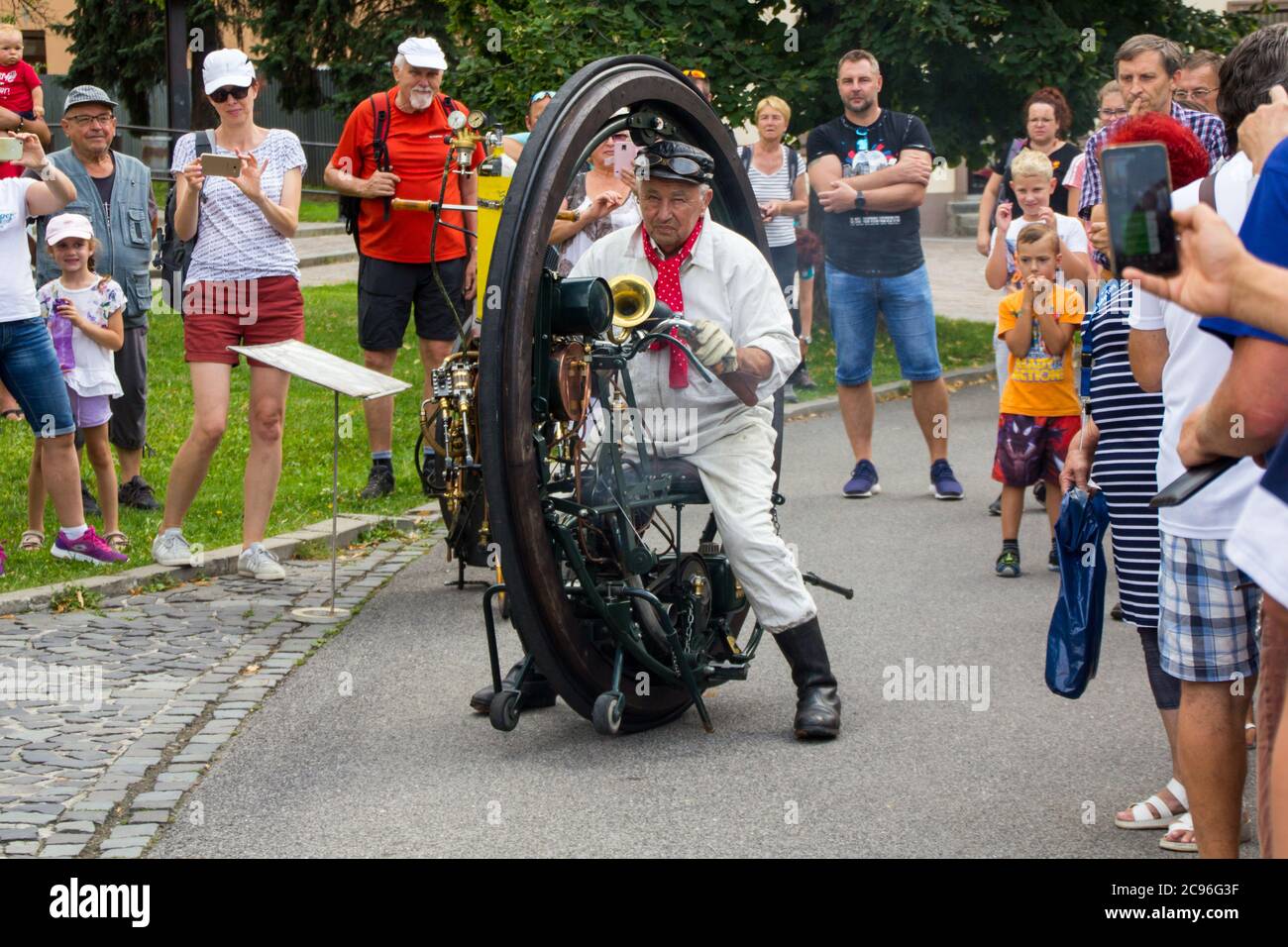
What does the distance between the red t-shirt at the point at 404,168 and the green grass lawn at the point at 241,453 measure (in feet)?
4.50

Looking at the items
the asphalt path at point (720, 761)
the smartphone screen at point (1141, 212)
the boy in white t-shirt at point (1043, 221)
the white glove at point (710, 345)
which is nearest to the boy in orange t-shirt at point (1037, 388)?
the boy in white t-shirt at point (1043, 221)

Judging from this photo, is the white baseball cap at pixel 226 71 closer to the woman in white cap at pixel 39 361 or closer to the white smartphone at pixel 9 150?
the woman in white cap at pixel 39 361

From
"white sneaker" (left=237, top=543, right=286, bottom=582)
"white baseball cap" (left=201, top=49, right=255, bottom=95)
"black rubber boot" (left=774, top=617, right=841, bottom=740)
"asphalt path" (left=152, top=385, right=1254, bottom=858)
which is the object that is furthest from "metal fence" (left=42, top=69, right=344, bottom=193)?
"black rubber boot" (left=774, top=617, right=841, bottom=740)

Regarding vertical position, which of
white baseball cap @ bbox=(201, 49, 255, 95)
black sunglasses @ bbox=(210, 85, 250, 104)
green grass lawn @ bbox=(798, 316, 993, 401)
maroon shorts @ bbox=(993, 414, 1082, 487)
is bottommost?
green grass lawn @ bbox=(798, 316, 993, 401)

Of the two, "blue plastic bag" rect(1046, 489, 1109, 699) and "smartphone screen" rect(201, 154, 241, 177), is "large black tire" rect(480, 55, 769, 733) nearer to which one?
"blue plastic bag" rect(1046, 489, 1109, 699)

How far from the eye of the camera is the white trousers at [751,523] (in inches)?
222

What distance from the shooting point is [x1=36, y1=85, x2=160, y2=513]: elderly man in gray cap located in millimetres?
9125

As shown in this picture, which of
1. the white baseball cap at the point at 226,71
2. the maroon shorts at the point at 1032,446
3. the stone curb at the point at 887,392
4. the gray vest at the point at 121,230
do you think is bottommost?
the stone curb at the point at 887,392

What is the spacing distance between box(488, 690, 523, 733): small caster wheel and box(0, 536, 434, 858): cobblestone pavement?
0.90m

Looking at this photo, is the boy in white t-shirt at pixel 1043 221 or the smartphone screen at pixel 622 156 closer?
the boy in white t-shirt at pixel 1043 221

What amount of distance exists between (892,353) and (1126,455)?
35.8ft

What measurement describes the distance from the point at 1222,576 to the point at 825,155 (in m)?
6.27

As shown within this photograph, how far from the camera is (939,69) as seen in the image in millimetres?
15602

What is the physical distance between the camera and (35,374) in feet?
25.4
